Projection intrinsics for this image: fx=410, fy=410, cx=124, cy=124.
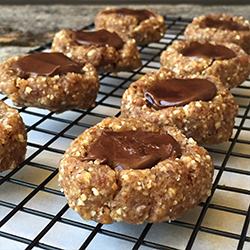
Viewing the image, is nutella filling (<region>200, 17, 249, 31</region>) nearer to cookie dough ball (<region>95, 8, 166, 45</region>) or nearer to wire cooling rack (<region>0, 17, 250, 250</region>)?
cookie dough ball (<region>95, 8, 166, 45</region>)

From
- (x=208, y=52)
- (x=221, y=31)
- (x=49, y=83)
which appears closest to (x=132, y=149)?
(x=49, y=83)

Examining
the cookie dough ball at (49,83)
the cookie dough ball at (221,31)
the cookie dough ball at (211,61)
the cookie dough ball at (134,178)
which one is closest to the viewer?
the cookie dough ball at (134,178)

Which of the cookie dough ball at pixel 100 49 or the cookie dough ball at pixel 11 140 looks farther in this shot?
the cookie dough ball at pixel 100 49

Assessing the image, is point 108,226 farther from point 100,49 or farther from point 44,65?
point 100,49

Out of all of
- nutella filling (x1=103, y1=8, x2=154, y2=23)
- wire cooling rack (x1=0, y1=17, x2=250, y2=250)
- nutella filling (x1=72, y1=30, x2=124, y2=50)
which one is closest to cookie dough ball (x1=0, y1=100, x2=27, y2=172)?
wire cooling rack (x1=0, y1=17, x2=250, y2=250)

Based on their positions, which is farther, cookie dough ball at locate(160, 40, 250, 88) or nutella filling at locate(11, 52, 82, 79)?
cookie dough ball at locate(160, 40, 250, 88)

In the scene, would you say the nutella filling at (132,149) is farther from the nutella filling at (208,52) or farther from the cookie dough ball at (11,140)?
the nutella filling at (208,52)

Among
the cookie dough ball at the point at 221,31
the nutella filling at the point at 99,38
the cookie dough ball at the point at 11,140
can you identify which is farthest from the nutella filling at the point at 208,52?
the cookie dough ball at the point at 11,140
